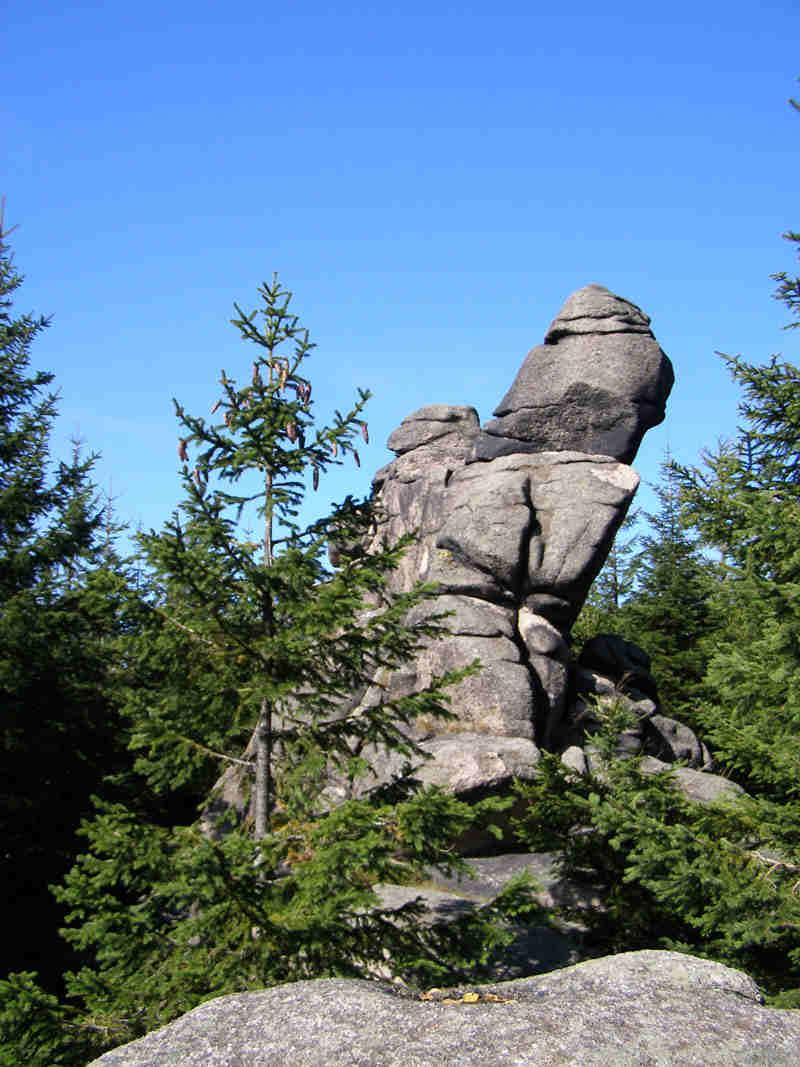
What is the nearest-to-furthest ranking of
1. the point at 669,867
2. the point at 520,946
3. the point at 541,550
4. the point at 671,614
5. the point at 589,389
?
the point at 669,867 < the point at 520,946 < the point at 541,550 < the point at 589,389 < the point at 671,614

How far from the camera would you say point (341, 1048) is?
4273mm

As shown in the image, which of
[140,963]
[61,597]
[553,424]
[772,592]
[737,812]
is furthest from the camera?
[553,424]

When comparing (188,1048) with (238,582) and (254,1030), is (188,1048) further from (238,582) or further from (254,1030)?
(238,582)

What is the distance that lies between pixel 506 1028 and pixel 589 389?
20.1 meters

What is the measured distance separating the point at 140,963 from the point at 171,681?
2.66 meters

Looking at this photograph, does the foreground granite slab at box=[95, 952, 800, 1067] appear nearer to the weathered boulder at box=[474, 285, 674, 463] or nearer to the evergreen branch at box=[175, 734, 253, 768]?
the evergreen branch at box=[175, 734, 253, 768]

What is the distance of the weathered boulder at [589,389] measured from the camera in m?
23.2

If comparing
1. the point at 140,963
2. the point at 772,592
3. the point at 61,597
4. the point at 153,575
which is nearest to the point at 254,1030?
the point at 140,963

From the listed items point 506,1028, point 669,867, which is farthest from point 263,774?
point 506,1028

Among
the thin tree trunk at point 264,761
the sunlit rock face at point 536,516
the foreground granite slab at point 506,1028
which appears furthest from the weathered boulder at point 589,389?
the foreground granite slab at point 506,1028

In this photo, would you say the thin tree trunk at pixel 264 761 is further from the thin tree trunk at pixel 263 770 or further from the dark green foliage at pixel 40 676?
the dark green foliage at pixel 40 676

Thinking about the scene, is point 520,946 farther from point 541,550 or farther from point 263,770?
point 541,550

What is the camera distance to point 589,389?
23297 millimetres

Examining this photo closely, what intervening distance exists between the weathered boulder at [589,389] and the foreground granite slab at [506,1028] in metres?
19.1
